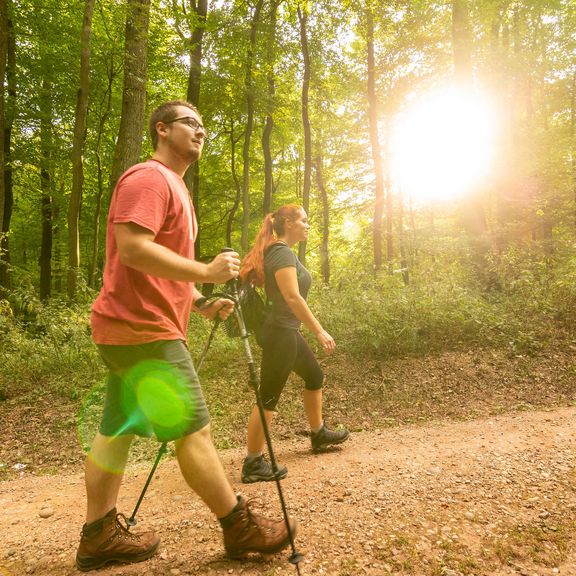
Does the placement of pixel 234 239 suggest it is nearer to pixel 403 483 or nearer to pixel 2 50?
pixel 2 50

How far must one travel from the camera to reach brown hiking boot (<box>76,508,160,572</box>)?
7.29ft

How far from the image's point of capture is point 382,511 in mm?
2777

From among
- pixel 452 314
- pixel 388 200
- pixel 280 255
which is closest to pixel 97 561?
pixel 280 255

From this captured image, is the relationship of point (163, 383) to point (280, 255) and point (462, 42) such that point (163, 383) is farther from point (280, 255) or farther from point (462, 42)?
point (462, 42)

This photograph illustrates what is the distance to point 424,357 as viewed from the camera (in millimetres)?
6715

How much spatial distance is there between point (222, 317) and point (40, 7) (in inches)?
617

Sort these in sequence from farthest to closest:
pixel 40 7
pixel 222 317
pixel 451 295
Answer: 1. pixel 40 7
2. pixel 451 295
3. pixel 222 317

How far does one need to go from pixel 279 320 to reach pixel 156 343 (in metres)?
1.71

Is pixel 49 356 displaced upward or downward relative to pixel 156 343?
downward

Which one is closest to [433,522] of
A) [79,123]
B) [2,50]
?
[79,123]

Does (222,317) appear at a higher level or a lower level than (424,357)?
higher

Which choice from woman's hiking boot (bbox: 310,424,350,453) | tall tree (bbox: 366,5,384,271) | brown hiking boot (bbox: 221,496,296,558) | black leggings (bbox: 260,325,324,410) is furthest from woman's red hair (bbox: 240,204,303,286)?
tall tree (bbox: 366,5,384,271)

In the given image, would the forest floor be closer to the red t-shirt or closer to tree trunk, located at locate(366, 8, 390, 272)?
the red t-shirt

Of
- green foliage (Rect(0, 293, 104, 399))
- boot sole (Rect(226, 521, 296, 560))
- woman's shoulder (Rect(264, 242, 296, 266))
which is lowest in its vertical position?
boot sole (Rect(226, 521, 296, 560))
